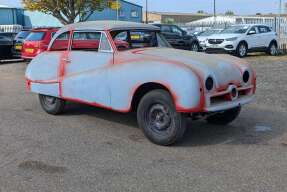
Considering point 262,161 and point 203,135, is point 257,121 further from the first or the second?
point 262,161

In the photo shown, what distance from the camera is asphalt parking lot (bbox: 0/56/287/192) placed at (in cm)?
524

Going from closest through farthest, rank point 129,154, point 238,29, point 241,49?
point 129,154 < point 241,49 < point 238,29

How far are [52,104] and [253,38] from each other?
621 inches

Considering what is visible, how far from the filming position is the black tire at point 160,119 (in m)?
6.54

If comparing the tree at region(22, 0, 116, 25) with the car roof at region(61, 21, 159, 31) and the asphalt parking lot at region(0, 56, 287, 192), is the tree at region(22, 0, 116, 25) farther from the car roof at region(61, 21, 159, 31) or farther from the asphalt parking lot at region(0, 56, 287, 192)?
the car roof at region(61, 21, 159, 31)

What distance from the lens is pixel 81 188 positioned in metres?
5.10

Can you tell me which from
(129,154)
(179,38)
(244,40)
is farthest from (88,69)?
(179,38)

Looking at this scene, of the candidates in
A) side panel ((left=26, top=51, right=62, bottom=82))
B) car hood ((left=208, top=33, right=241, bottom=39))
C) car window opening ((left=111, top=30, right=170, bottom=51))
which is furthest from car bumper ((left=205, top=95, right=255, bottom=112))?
car hood ((left=208, top=33, right=241, bottom=39))

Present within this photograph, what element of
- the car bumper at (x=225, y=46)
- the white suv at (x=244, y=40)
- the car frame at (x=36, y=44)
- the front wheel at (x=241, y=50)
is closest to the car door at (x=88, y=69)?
the car frame at (x=36, y=44)

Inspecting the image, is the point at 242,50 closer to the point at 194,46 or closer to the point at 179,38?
the point at 194,46

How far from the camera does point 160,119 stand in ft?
22.3

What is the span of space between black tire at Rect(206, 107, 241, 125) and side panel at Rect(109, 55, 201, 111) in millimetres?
1689

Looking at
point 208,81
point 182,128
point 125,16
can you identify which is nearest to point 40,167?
point 182,128

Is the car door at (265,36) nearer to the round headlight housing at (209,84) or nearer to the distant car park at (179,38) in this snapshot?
the distant car park at (179,38)
